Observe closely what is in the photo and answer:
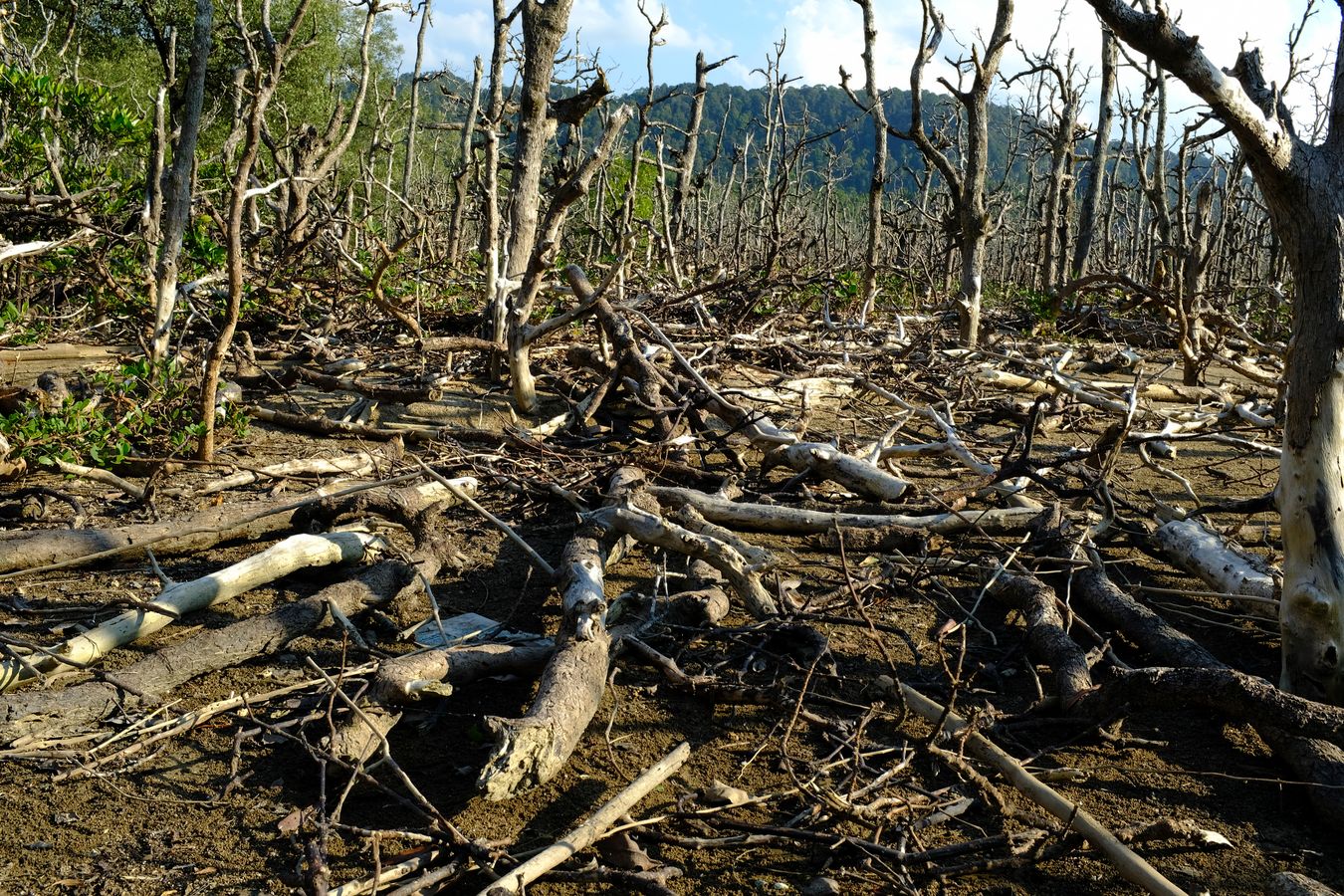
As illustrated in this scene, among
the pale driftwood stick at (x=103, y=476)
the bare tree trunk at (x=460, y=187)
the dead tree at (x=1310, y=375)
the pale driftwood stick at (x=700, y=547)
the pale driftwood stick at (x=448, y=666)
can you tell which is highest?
the bare tree trunk at (x=460, y=187)

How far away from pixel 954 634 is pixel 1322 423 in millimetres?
1472

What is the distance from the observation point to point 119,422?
548cm

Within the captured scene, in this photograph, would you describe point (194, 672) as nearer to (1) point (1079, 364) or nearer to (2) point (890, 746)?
(2) point (890, 746)

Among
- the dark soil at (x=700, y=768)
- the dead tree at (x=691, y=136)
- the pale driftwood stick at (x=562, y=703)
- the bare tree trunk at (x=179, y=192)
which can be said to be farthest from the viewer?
the dead tree at (x=691, y=136)

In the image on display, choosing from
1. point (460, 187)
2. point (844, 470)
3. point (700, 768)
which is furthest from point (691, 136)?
point (700, 768)

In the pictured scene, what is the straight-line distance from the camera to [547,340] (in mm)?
8359

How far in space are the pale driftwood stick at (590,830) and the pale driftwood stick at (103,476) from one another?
3.31 m

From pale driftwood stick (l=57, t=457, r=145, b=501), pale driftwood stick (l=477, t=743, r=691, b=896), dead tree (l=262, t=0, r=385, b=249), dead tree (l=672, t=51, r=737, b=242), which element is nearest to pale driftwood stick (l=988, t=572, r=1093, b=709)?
pale driftwood stick (l=477, t=743, r=691, b=896)

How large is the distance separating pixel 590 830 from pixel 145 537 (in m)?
2.68

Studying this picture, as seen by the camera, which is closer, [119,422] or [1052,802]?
[1052,802]

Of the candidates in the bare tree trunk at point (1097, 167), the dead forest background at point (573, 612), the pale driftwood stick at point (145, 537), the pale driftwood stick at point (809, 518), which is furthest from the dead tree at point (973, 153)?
the bare tree trunk at point (1097, 167)

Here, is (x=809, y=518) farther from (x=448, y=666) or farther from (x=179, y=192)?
(x=179, y=192)

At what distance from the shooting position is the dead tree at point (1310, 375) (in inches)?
116

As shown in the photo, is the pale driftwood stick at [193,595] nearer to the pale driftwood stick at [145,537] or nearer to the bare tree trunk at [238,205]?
the pale driftwood stick at [145,537]
